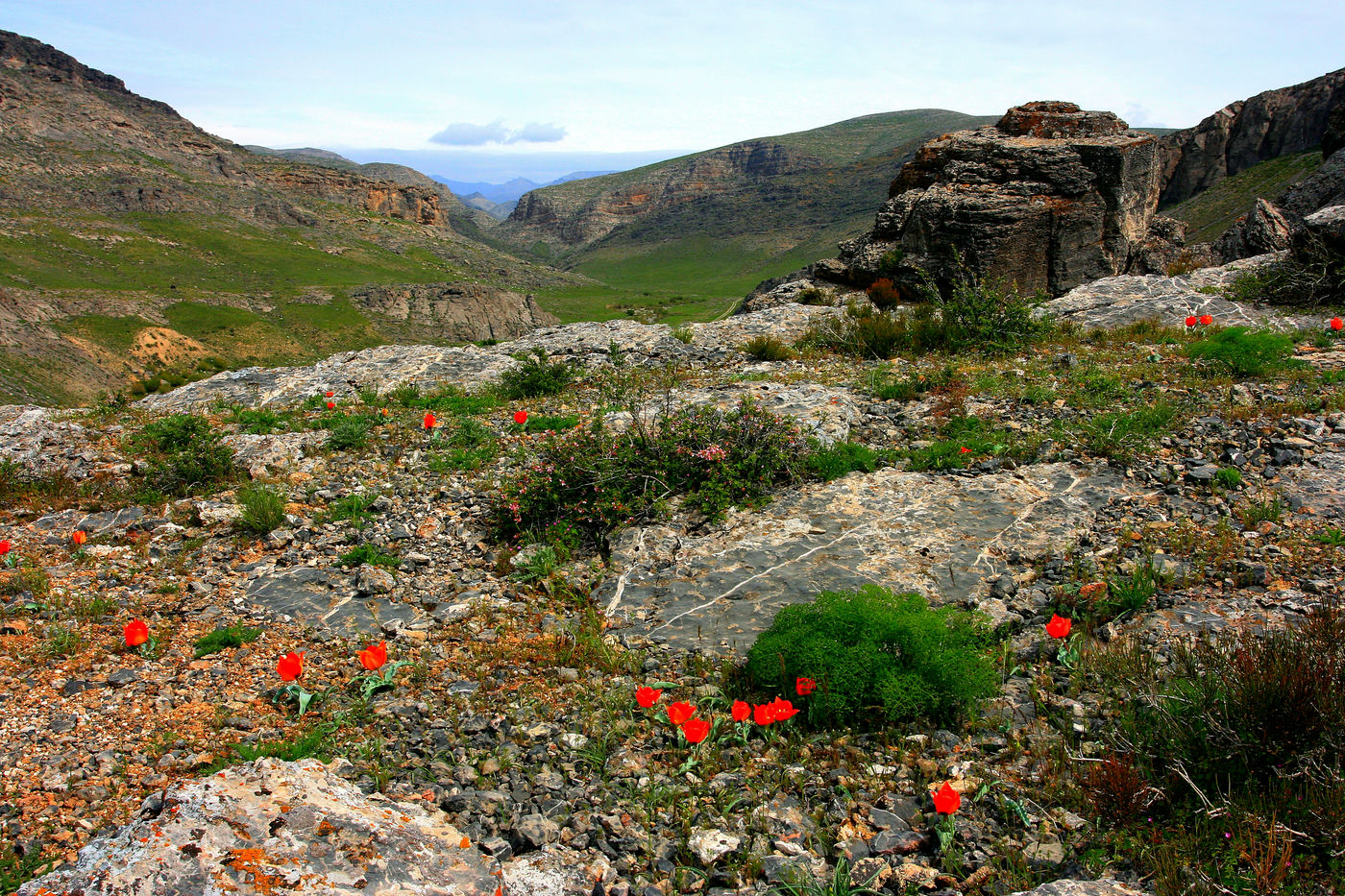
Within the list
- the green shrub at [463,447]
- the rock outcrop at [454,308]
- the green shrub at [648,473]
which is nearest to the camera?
the green shrub at [648,473]

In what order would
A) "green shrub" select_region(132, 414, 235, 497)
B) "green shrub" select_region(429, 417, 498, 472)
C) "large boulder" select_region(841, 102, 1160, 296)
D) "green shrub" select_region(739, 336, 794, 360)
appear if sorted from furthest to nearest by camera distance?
"large boulder" select_region(841, 102, 1160, 296) → "green shrub" select_region(739, 336, 794, 360) → "green shrub" select_region(429, 417, 498, 472) → "green shrub" select_region(132, 414, 235, 497)

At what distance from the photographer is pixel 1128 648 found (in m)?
3.70

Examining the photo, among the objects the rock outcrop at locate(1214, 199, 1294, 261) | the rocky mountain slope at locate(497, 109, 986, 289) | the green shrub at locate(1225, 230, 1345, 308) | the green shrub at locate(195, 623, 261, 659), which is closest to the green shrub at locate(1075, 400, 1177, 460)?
the green shrub at locate(1225, 230, 1345, 308)

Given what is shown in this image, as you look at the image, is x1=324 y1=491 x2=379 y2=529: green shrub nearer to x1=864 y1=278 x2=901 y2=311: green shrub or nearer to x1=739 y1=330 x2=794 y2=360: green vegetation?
x1=739 y1=330 x2=794 y2=360: green vegetation

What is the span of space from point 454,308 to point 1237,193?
90.3 meters

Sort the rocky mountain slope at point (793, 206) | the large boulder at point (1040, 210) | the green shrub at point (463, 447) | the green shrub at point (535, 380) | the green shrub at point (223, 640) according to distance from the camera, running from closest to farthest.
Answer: the green shrub at point (223, 640) < the green shrub at point (463, 447) < the green shrub at point (535, 380) < the large boulder at point (1040, 210) < the rocky mountain slope at point (793, 206)

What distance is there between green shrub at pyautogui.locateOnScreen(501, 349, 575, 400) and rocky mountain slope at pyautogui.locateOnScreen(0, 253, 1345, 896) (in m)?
0.80

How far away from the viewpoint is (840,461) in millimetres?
6367

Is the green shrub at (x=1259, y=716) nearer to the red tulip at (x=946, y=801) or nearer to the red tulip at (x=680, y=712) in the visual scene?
the red tulip at (x=946, y=801)

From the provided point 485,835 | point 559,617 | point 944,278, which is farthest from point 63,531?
point 944,278

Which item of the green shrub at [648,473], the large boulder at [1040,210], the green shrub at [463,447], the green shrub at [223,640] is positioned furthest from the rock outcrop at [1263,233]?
the green shrub at [223,640]

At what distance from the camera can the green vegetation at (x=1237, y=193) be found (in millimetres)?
61188

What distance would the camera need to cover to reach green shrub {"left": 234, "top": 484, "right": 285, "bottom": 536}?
602 centimetres

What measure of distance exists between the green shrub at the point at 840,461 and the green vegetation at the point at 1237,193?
65.8 metres
